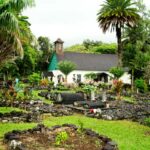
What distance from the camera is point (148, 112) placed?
24.0 meters

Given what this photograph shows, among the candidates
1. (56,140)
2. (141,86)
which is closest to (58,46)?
(141,86)

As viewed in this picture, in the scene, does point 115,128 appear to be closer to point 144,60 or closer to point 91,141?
point 91,141

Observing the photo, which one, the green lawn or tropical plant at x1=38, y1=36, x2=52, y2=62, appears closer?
the green lawn

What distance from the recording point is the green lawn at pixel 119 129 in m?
14.9

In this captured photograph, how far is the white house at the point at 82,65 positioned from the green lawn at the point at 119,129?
44084 millimetres

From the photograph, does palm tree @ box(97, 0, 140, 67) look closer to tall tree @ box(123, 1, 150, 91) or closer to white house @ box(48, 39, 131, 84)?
tall tree @ box(123, 1, 150, 91)

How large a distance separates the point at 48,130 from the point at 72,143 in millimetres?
1964

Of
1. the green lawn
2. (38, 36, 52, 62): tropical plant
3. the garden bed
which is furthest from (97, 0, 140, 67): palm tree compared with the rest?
the garden bed

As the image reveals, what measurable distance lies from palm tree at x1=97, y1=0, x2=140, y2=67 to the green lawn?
33.0 meters

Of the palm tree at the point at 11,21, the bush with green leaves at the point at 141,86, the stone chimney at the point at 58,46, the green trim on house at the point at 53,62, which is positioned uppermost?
the stone chimney at the point at 58,46

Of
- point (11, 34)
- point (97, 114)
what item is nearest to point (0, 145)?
point (11, 34)

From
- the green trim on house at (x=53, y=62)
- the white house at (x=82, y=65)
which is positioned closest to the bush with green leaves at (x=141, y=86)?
the white house at (x=82, y=65)

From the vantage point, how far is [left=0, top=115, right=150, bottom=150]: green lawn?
49.0ft

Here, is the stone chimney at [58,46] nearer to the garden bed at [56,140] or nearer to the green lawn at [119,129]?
the green lawn at [119,129]
